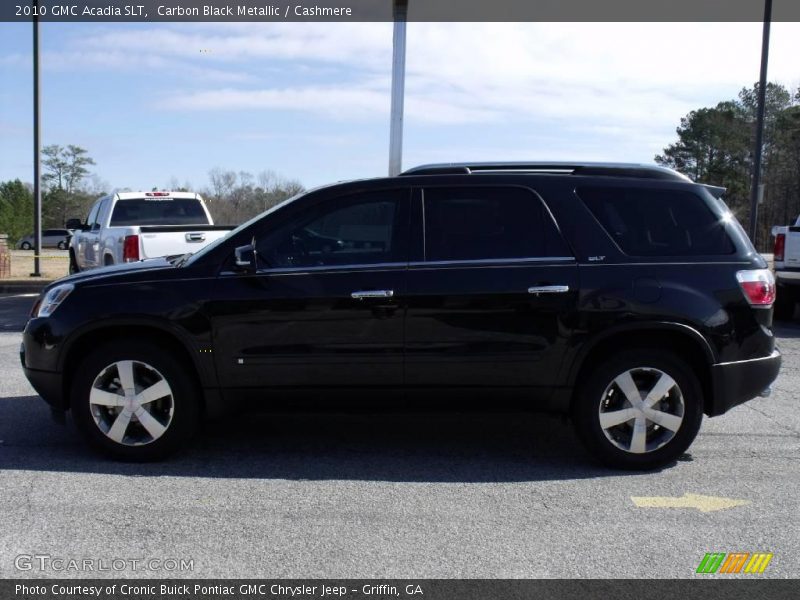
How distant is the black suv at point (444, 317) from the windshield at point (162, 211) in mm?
8118

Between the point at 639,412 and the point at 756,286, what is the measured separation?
1.10 metres

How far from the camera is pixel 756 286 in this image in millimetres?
5238

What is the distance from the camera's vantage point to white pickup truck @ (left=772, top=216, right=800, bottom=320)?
12.8m

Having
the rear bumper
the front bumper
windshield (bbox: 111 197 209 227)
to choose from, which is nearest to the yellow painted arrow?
the rear bumper

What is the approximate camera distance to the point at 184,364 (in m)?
5.33

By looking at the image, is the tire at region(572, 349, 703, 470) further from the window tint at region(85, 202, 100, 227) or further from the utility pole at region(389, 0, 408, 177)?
the window tint at region(85, 202, 100, 227)

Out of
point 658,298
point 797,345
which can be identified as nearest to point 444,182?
point 658,298

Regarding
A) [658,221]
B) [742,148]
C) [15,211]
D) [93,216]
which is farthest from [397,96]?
[15,211]

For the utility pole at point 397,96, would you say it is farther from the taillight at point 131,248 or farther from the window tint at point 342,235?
the window tint at point 342,235

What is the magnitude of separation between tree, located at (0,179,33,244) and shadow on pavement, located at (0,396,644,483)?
5358 centimetres

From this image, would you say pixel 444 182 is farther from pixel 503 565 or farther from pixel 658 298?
pixel 503 565

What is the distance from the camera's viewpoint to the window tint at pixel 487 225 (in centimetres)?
528

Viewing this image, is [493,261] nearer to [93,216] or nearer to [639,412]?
[639,412]
